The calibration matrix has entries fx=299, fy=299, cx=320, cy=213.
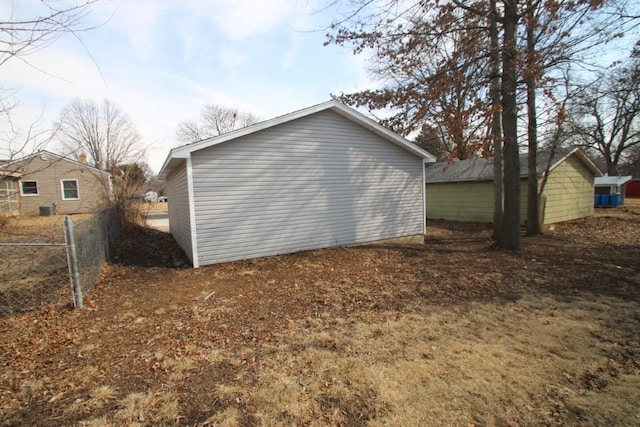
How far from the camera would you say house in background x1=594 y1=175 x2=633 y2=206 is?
2170 centimetres

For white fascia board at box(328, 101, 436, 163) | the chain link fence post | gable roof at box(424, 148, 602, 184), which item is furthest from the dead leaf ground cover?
gable roof at box(424, 148, 602, 184)

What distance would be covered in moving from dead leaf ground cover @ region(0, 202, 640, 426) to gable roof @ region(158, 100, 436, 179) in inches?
108

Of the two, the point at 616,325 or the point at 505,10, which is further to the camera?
the point at 505,10

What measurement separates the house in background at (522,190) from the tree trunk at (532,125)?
1.88 metres

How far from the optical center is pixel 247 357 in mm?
3324

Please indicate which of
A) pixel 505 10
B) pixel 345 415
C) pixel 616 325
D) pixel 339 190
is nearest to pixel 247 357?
pixel 345 415

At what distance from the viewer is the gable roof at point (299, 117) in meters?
6.61

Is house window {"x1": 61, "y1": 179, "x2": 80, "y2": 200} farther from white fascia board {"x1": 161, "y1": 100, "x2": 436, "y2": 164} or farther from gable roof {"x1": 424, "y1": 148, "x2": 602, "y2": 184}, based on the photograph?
gable roof {"x1": 424, "y1": 148, "x2": 602, "y2": 184}

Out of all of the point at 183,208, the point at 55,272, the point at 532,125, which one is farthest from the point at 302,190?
the point at 532,125

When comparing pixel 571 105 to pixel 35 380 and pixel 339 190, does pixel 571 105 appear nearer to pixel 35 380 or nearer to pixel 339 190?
pixel 339 190

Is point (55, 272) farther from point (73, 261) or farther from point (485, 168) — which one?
point (485, 168)

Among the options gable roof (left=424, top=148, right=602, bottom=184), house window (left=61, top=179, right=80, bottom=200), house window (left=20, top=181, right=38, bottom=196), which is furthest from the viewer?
house window (left=61, top=179, right=80, bottom=200)

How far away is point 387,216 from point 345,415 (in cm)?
774

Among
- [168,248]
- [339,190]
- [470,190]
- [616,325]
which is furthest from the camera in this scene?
[470,190]
